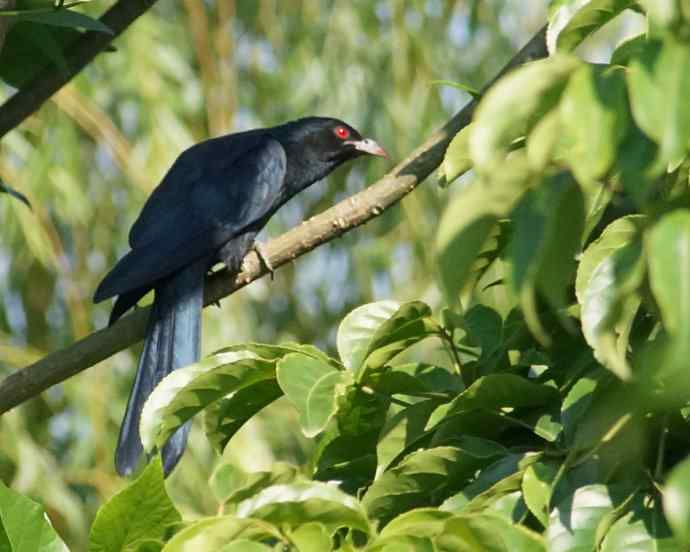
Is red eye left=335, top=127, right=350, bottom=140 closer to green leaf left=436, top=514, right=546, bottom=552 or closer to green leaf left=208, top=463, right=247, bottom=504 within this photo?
green leaf left=208, top=463, right=247, bottom=504

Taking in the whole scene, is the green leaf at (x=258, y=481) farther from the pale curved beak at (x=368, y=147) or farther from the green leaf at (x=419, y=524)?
the pale curved beak at (x=368, y=147)

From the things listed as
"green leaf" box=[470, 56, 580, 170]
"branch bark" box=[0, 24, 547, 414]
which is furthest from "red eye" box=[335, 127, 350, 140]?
"green leaf" box=[470, 56, 580, 170]

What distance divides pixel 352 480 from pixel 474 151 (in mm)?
1079

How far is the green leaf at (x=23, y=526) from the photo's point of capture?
5.87 ft

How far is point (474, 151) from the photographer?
47.7 inches

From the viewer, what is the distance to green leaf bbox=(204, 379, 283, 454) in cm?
218

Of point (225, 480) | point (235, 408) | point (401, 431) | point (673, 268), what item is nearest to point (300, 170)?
point (225, 480)

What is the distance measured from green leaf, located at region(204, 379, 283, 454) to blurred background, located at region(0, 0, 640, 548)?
4836mm

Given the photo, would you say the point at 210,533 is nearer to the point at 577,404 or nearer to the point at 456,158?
the point at 577,404

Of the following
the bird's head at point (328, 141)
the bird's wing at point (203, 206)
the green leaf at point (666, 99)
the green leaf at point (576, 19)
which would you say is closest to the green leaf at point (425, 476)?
the green leaf at point (576, 19)

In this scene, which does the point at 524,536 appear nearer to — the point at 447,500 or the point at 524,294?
the point at 447,500

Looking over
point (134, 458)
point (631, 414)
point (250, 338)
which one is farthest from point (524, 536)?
point (250, 338)

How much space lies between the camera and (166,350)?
411 centimetres

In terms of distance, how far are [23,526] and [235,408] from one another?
1.60 ft
